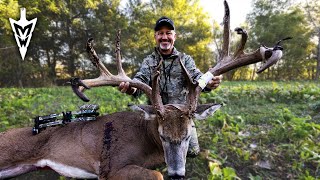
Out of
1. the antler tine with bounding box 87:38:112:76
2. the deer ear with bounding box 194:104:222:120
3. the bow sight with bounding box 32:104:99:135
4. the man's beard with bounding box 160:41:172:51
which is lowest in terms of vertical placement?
the bow sight with bounding box 32:104:99:135

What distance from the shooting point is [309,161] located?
4.96 meters

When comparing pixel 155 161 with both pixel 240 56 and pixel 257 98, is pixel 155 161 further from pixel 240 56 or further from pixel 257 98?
pixel 257 98

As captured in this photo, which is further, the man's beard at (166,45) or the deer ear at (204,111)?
the man's beard at (166,45)

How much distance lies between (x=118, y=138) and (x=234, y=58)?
1869 millimetres

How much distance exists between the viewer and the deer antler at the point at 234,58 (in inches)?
143

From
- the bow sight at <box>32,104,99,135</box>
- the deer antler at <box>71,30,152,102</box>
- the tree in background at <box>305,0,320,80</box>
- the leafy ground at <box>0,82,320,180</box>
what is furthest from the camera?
the tree in background at <box>305,0,320,80</box>

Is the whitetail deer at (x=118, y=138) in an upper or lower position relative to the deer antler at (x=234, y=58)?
lower

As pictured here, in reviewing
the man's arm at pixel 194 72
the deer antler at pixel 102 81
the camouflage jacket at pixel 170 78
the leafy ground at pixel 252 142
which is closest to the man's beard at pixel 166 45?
the camouflage jacket at pixel 170 78

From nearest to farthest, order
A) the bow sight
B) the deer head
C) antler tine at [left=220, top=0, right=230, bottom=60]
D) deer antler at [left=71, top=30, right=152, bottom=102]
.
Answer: the deer head < deer antler at [left=71, top=30, right=152, bottom=102] < antler tine at [left=220, top=0, right=230, bottom=60] < the bow sight

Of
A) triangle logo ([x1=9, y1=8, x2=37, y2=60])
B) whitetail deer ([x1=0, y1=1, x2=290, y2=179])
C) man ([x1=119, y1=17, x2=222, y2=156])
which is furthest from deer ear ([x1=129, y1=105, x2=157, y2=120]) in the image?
triangle logo ([x1=9, y1=8, x2=37, y2=60])

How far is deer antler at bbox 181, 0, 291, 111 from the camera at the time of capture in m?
3.64

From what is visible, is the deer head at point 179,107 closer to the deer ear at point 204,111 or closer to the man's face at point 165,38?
the deer ear at point 204,111

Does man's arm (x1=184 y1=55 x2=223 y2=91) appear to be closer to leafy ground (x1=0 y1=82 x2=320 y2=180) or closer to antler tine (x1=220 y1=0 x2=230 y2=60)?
antler tine (x1=220 y1=0 x2=230 y2=60)

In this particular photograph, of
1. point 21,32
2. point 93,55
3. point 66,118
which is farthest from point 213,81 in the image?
point 21,32
